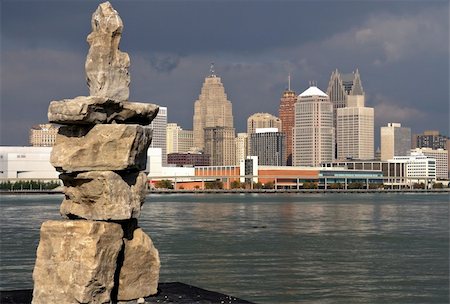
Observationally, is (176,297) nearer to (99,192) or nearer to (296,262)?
(99,192)

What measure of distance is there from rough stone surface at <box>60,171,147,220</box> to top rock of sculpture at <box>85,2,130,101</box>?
1.47 m

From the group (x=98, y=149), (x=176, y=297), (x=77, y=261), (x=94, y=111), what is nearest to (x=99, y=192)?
(x=98, y=149)

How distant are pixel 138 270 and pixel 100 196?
159 cm

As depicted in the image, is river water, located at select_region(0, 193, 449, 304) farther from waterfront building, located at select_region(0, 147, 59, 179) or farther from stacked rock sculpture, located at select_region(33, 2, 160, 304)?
waterfront building, located at select_region(0, 147, 59, 179)

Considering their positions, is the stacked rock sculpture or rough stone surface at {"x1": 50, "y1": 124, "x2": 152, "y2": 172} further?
rough stone surface at {"x1": 50, "y1": 124, "x2": 152, "y2": 172}

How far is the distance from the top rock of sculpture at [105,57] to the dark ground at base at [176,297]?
11.4 ft

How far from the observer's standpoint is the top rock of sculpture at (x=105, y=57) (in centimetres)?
1313

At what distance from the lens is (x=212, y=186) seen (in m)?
192

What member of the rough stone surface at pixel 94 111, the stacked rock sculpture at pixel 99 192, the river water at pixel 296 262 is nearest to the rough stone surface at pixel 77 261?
the stacked rock sculpture at pixel 99 192

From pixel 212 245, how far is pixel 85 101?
2348 centimetres

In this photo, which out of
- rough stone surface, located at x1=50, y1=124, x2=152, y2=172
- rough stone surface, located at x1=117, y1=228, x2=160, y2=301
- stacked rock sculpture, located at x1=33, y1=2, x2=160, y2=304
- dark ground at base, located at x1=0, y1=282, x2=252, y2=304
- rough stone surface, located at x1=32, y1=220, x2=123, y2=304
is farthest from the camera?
dark ground at base, located at x1=0, y1=282, x2=252, y2=304

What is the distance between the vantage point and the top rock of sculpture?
1313cm

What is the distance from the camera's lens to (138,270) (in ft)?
43.3

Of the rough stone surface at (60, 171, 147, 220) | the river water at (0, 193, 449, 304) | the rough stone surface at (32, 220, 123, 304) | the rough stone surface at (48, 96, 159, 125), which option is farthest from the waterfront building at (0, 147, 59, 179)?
the rough stone surface at (32, 220, 123, 304)
